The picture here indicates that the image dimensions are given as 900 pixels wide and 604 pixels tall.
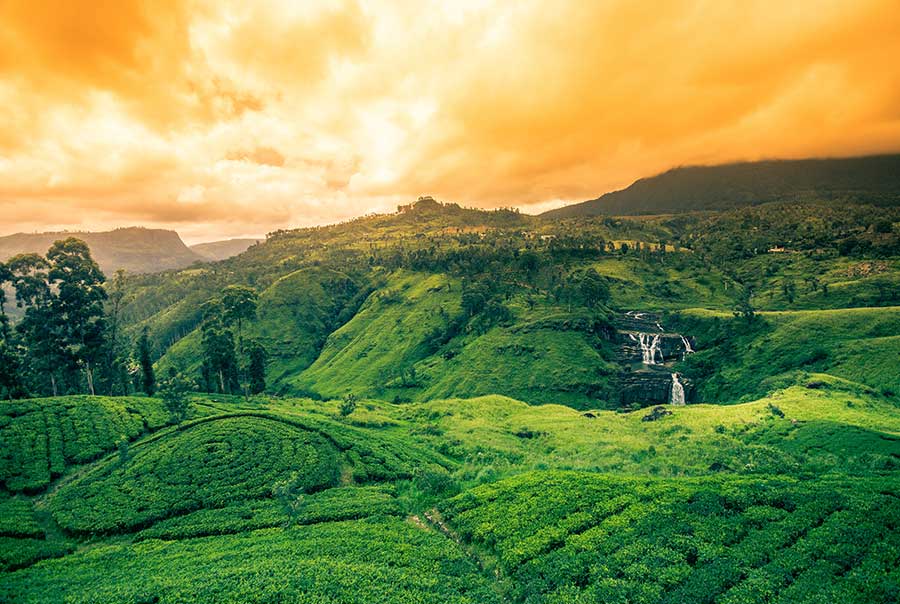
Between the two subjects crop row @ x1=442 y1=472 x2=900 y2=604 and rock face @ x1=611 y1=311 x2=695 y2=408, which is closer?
crop row @ x1=442 y1=472 x2=900 y2=604

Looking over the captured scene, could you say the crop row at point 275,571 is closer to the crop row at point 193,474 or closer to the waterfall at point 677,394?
the crop row at point 193,474

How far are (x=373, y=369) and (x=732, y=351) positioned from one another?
129m

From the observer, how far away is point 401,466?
57000 mm

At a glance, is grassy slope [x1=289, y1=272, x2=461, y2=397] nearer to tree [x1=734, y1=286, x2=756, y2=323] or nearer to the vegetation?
the vegetation

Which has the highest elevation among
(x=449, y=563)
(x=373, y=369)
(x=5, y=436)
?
(x=5, y=436)

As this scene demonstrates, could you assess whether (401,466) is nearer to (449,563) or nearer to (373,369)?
(449,563)

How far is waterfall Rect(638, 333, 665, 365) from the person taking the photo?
14150cm

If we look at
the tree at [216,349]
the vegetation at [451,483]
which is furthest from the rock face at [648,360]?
the tree at [216,349]

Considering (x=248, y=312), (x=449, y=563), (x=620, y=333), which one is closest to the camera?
(x=449, y=563)

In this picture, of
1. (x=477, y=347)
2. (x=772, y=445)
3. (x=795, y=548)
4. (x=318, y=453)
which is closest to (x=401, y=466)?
(x=318, y=453)

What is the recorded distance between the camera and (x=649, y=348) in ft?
475

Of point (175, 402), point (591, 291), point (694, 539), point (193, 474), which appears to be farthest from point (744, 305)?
point (175, 402)

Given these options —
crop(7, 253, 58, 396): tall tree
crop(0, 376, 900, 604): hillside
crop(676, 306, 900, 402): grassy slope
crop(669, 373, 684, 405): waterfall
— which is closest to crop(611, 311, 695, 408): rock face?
crop(669, 373, 684, 405): waterfall

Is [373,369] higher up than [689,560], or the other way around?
[689,560]
